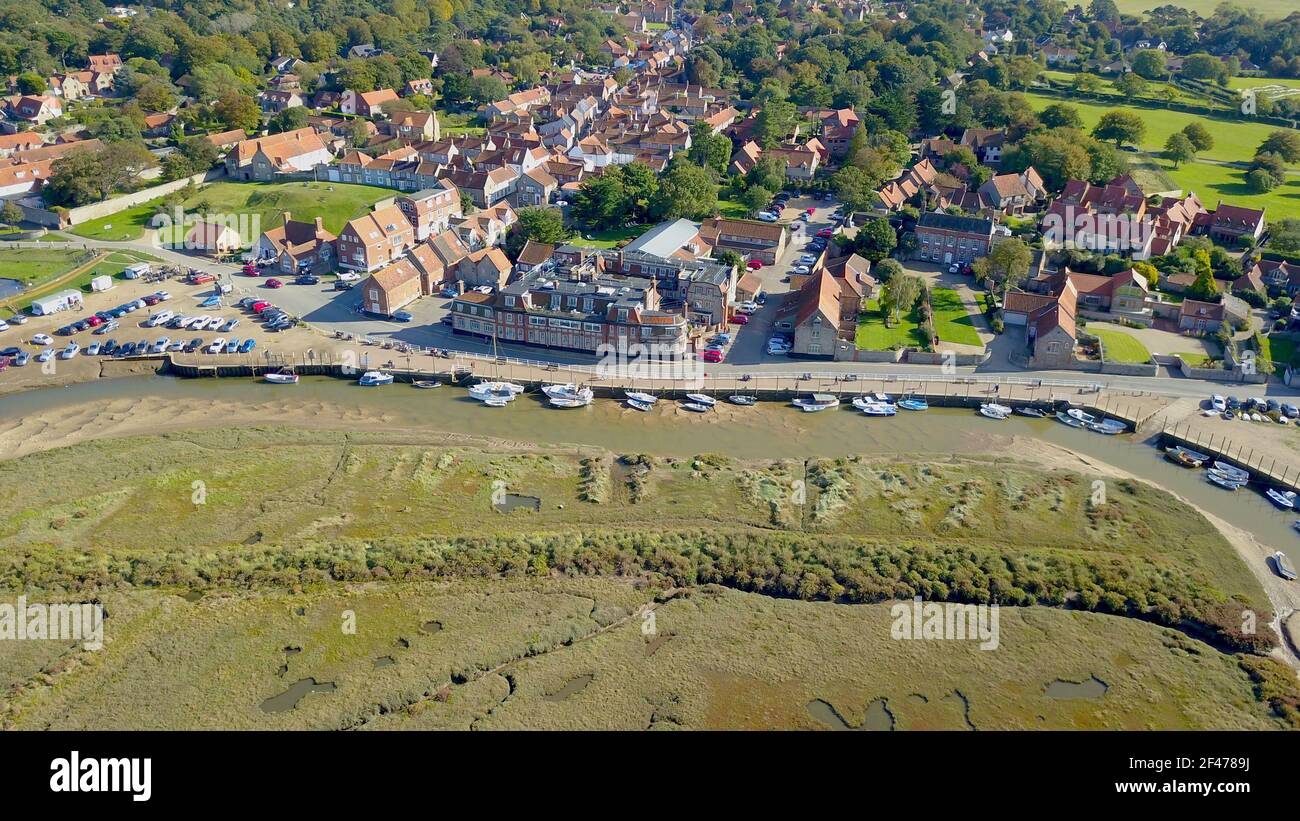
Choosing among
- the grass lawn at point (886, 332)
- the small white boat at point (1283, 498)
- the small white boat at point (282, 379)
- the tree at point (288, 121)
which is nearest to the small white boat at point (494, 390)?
the small white boat at point (282, 379)

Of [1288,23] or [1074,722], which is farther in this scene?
[1288,23]

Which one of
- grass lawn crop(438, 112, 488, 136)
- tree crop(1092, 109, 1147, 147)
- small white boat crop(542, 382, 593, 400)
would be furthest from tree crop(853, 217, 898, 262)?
grass lawn crop(438, 112, 488, 136)

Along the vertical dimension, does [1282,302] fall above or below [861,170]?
below

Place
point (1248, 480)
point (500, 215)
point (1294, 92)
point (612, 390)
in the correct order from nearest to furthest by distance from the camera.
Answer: point (1248, 480) < point (612, 390) < point (500, 215) < point (1294, 92)

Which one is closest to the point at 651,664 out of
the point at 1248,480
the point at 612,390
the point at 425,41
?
the point at 612,390

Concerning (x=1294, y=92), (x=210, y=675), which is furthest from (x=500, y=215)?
(x=1294, y=92)
